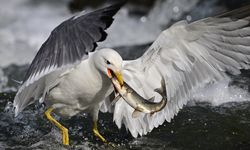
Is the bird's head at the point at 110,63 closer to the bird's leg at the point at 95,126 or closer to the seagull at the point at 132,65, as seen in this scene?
the seagull at the point at 132,65

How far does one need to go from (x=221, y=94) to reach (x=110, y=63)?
200 centimetres

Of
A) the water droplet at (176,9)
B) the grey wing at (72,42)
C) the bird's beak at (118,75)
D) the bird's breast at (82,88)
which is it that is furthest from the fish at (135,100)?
the water droplet at (176,9)

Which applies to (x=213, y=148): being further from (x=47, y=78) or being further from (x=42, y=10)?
(x=42, y=10)

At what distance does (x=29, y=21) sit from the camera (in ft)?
35.5

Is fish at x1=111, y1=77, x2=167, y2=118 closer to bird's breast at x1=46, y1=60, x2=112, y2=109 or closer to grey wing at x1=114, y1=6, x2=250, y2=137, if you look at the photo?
bird's breast at x1=46, y1=60, x2=112, y2=109

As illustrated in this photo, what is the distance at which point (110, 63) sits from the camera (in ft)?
14.2

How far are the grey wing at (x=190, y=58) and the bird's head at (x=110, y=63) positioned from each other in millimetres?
354

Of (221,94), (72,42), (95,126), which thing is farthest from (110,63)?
(221,94)

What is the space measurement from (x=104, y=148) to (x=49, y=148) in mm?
453

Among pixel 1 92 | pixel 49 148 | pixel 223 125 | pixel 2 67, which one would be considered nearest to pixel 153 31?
pixel 2 67

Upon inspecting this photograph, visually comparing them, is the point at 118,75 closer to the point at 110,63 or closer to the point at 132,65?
the point at 110,63

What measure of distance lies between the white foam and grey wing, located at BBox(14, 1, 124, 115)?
6.48 ft

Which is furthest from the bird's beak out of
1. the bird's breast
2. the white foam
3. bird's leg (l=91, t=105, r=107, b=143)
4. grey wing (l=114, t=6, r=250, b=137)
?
the white foam

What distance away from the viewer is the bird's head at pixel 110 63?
14.0 feet
